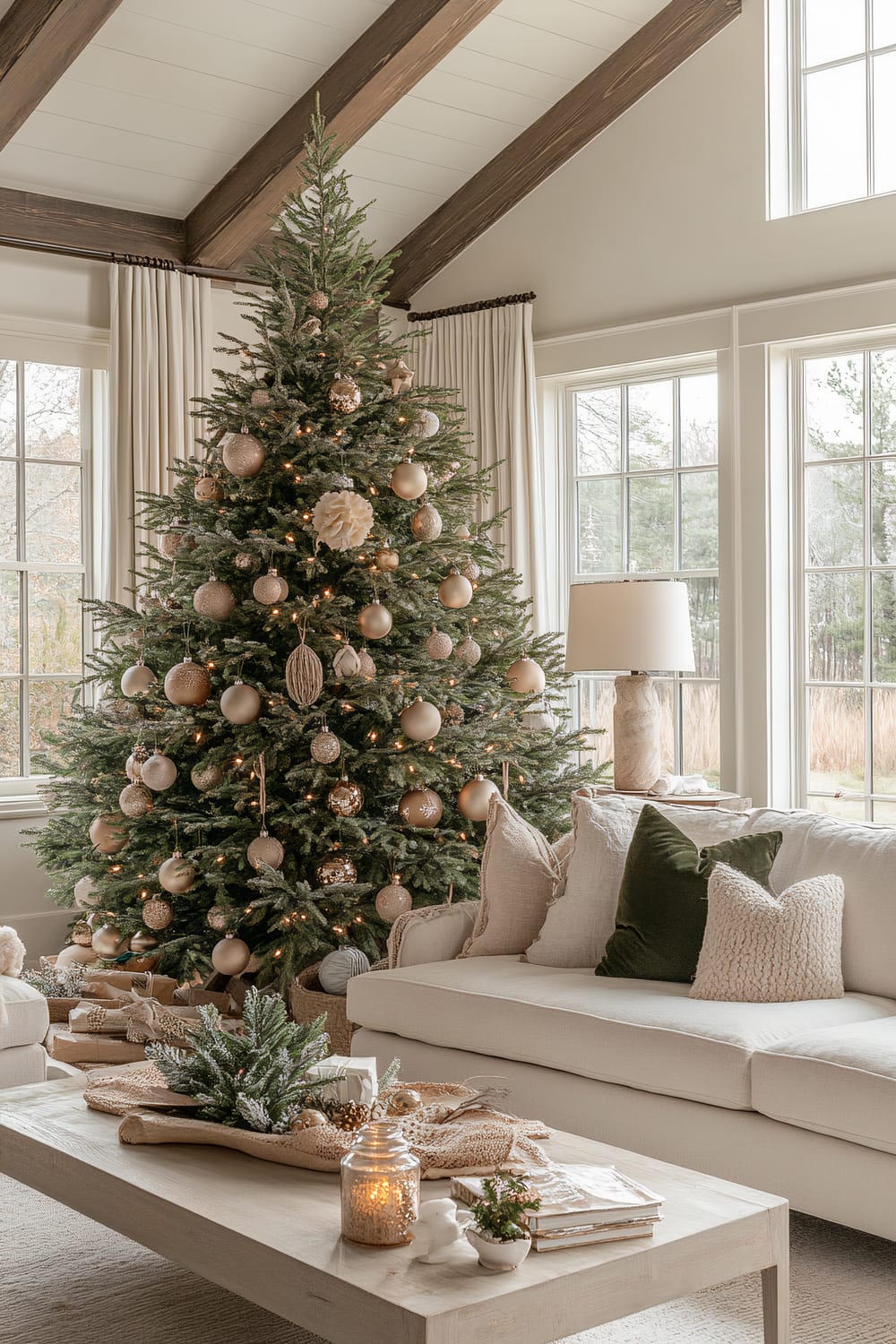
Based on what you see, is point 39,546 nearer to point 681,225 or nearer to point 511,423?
point 511,423

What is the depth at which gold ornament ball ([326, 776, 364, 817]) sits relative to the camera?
13.6ft

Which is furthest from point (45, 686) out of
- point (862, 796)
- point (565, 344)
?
point (862, 796)

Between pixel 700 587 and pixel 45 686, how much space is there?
105 inches

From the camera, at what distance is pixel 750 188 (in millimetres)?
5328

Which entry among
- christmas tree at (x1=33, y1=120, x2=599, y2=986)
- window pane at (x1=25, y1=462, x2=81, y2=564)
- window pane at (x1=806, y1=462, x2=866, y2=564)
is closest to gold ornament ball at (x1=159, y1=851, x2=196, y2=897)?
christmas tree at (x1=33, y1=120, x2=599, y2=986)

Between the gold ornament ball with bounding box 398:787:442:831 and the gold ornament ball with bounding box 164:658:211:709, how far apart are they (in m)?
0.69

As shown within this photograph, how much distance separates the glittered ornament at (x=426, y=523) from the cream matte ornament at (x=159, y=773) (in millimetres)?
1033

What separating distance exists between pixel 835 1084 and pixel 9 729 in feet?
12.7

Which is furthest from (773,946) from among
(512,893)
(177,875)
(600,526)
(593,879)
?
(600,526)

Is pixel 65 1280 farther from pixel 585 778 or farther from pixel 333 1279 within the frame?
pixel 585 778

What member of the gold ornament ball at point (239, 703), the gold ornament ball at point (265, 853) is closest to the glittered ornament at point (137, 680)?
the gold ornament ball at point (239, 703)

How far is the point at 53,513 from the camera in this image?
18.7ft

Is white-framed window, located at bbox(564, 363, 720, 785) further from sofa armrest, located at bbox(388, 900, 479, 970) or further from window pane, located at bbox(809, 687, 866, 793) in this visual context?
sofa armrest, located at bbox(388, 900, 479, 970)

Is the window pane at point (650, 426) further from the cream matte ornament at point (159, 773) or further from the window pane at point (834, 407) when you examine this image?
the cream matte ornament at point (159, 773)
